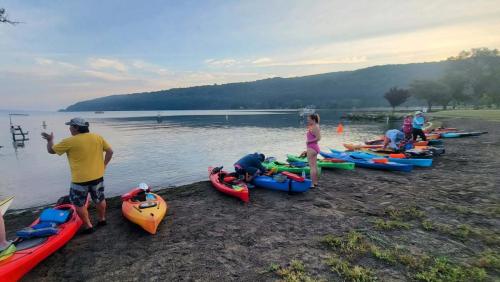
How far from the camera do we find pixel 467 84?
81625 mm

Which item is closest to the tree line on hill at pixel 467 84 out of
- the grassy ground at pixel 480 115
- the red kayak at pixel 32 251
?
the grassy ground at pixel 480 115

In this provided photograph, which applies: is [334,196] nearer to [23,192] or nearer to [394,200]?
[394,200]

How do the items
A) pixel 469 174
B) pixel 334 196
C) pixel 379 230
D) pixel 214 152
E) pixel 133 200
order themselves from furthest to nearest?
pixel 214 152 < pixel 469 174 < pixel 334 196 < pixel 133 200 < pixel 379 230

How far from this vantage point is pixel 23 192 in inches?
613

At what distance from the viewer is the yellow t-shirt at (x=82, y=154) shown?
6625 mm

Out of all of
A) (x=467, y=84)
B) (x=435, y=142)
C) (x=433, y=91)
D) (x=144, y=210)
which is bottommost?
(x=435, y=142)

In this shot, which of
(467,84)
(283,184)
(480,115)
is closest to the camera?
(283,184)

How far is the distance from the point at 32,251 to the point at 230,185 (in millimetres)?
6407

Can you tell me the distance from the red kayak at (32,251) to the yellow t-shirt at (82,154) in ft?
4.13

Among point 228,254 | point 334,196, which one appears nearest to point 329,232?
point 228,254

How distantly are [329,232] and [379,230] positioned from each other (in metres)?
1.23

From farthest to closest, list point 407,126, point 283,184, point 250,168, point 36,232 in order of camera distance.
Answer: point 407,126 → point 250,168 → point 283,184 → point 36,232

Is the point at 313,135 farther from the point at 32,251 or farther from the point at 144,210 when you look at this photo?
the point at 32,251

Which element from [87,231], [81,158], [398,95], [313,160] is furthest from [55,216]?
[398,95]
